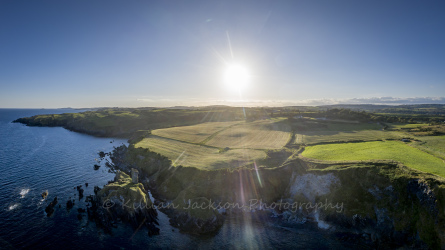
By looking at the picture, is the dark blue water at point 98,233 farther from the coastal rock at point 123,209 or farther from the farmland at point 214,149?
the farmland at point 214,149

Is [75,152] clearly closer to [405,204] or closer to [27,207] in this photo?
[27,207]

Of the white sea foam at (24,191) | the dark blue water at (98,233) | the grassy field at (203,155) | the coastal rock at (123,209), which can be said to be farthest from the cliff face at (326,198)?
the white sea foam at (24,191)

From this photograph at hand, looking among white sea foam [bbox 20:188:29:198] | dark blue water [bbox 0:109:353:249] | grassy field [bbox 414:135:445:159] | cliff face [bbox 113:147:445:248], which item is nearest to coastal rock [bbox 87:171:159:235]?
dark blue water [bbox 0:109:353:249]

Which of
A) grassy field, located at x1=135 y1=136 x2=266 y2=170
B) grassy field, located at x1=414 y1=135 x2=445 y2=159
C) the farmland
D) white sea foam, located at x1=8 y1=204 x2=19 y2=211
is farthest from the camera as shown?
the farmland

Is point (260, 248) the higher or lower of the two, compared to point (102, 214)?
lower

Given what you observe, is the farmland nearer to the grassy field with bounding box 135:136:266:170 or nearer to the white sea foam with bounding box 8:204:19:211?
the grassy field with bounding box 135:136:266:170

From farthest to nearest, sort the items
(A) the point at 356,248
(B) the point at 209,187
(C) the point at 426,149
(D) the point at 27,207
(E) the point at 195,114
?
(E) the point at 195,114, (C) the point at 426,149, (B) the point at 209,187, (D) the point at 27,207, (A) the point at 356,248

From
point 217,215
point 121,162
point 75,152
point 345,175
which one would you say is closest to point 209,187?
point 217,215
